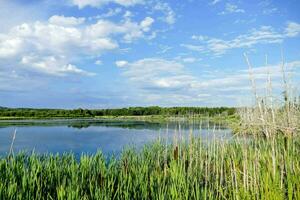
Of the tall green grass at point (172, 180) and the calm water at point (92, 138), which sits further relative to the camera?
the calm water at point (92, 138)

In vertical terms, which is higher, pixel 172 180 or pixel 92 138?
pixel 172 180

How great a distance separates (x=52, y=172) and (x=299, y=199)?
11.0 feet

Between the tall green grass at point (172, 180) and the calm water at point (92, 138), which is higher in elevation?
the tall green grass at point (172, 180)

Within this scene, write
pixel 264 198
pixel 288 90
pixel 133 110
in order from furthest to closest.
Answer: pixel 133 110 < pixel 288 90 < pixel 264 198

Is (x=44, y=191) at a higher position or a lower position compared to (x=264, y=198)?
lower

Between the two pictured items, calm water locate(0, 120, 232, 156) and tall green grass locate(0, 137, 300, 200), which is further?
calm water locate(0, 120, 232, 156)

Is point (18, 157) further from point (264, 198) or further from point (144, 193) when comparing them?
point (264, 198)

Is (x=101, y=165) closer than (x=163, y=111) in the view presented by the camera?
Yes

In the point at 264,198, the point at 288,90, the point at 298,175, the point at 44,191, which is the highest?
the point at 288,90

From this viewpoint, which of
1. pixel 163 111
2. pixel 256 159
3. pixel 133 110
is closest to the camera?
pixel 256 159

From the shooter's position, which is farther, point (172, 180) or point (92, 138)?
point (92, 138)

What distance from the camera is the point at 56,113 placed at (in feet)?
197

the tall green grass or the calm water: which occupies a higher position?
the tall green grass

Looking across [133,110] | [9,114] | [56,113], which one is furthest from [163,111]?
[9,114]
